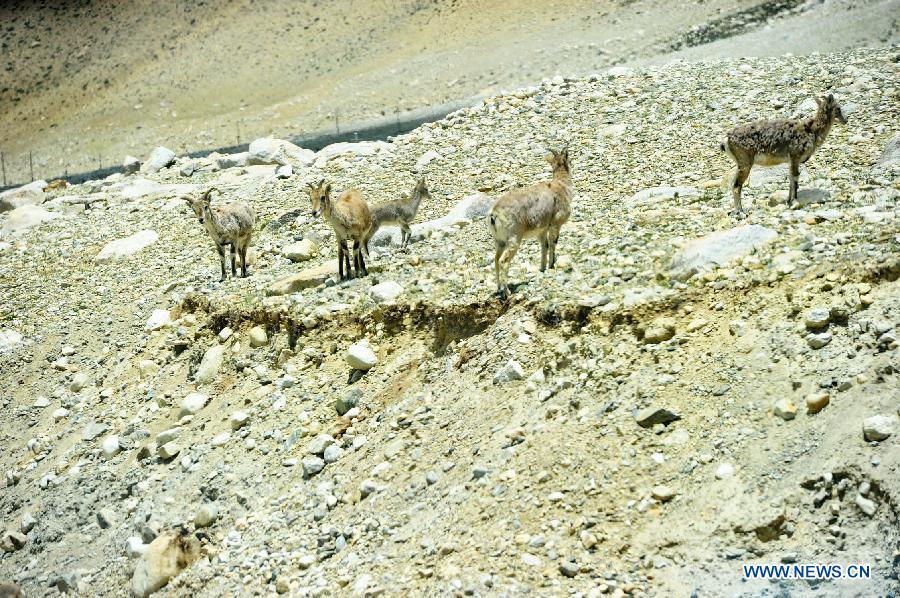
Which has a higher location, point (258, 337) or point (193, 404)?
point (258, 337)

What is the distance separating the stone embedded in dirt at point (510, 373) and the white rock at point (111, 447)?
237 inches

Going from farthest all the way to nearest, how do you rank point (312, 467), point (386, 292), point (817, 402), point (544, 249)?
point (386, 292) → point (544, 249) → point (312, 467) → point (817, 402)

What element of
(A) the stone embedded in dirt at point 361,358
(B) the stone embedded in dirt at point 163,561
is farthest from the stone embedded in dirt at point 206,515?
(A) the stone embedded in dirt at point 361,358

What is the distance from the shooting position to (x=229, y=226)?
651 inches

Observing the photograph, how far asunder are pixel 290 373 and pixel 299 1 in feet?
210

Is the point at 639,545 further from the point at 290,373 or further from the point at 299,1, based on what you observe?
the point at 299,1

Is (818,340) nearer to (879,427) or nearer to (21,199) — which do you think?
(879,427)

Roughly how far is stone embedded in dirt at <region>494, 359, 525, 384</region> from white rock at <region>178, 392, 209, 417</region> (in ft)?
15.9

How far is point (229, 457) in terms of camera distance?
40.4 ft

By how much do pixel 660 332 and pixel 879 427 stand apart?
8.63 feet

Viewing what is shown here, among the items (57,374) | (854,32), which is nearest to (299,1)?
(854,32)

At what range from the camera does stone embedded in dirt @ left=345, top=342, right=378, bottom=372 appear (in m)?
12.5

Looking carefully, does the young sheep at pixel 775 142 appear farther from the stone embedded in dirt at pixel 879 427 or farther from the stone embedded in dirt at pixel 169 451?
the stone embedded in dirt at pixel 169 451

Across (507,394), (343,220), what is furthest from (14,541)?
(507,394)
